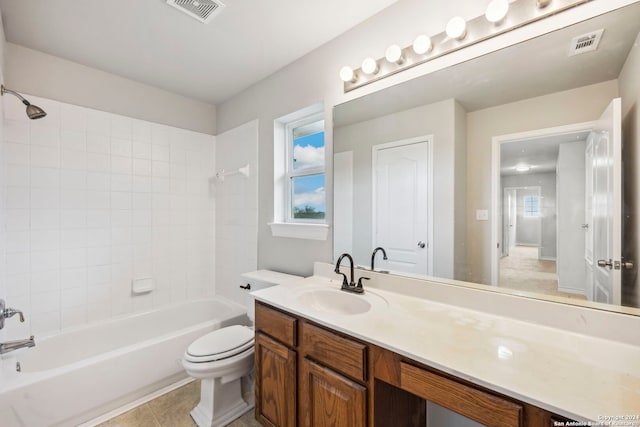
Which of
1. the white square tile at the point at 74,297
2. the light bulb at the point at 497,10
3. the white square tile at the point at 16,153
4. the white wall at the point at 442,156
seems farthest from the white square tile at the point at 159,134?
the light bulb at the point at 497,10

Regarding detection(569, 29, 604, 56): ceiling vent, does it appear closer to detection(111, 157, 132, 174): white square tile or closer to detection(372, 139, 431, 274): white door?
detection(372, 139, 431, 274): white door

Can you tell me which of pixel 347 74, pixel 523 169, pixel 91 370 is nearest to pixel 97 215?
pixel 91 370

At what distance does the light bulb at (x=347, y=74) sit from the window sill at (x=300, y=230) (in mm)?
941

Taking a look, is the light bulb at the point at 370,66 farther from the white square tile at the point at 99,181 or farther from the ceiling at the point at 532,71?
the white square tile at the point at 99,181

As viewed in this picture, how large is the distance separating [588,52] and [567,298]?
944mm

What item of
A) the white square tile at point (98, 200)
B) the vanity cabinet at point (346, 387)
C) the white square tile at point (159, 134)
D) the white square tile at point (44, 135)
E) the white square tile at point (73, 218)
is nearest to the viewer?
the vanity cabinet at point (346, 387)

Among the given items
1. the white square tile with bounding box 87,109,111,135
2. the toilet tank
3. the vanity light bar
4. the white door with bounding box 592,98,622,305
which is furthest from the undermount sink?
the white square tile with bounding box 87,109,111,135

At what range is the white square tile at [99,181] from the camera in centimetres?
222

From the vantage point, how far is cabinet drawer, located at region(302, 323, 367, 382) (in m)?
1.03

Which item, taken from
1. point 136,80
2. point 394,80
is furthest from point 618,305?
point 136,80

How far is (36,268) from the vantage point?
1.99 meters

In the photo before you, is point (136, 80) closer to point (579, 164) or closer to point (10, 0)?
point (10, 0)

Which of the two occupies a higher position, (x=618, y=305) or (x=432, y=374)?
(x=618, y=305)

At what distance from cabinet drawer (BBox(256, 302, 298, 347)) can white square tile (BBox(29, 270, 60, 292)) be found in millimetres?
1743
